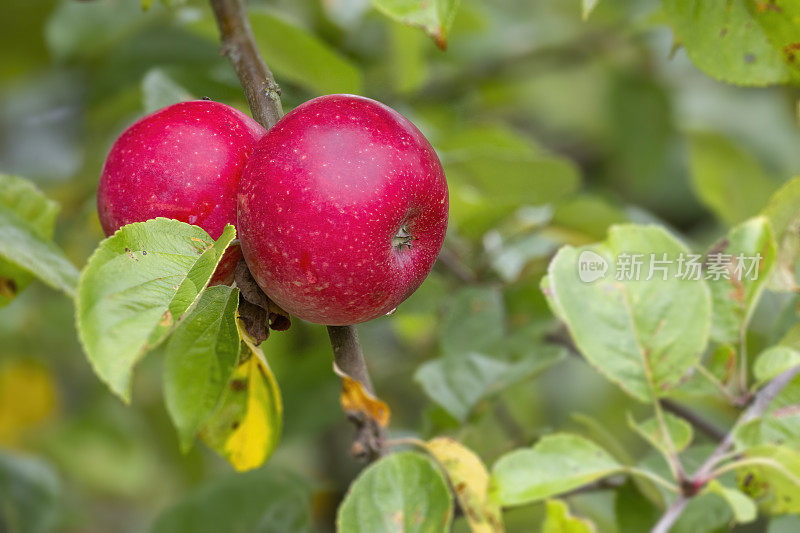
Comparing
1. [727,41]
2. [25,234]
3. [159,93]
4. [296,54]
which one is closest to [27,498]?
[25,234]

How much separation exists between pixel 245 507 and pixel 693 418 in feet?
2.40

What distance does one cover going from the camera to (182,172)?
0.81 meters

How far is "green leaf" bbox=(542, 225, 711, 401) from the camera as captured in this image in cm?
92

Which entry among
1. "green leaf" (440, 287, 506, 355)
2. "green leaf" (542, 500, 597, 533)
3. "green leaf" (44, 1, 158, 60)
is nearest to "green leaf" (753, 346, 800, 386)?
"green leaf" (542, 500, 597, 533)

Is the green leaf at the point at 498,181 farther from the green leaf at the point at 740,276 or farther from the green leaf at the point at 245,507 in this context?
the green leaf at the point at 245,507

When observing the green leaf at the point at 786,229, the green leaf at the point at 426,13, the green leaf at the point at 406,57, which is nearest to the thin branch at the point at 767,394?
the green leaf at the point at 786,229

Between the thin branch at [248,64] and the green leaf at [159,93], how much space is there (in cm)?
18

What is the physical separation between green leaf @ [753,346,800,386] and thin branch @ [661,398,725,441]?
353mm

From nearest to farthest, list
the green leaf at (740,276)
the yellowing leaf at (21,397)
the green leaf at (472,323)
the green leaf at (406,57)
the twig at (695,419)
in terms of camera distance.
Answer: the green leaf at (740,276)
the twig at (695,419)
the green leaf at (472,323)
the green leaf at (406,57)
the yellowing leaf at (21,397)

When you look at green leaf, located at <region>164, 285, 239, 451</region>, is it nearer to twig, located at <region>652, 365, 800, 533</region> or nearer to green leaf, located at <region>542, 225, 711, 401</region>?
green leaf, located at <region>542, 225, 711, 401</region>

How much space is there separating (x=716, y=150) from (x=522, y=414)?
0.70 meters

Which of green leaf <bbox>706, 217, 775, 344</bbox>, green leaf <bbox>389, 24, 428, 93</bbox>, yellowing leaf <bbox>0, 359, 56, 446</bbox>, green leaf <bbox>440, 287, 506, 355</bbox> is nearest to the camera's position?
green leaf <bbox>706, 217, 775, 344</bbox>

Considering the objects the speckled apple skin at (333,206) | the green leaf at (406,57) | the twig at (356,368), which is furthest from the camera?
the green leaf at (406,57)

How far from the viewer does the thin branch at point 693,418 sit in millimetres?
1256
